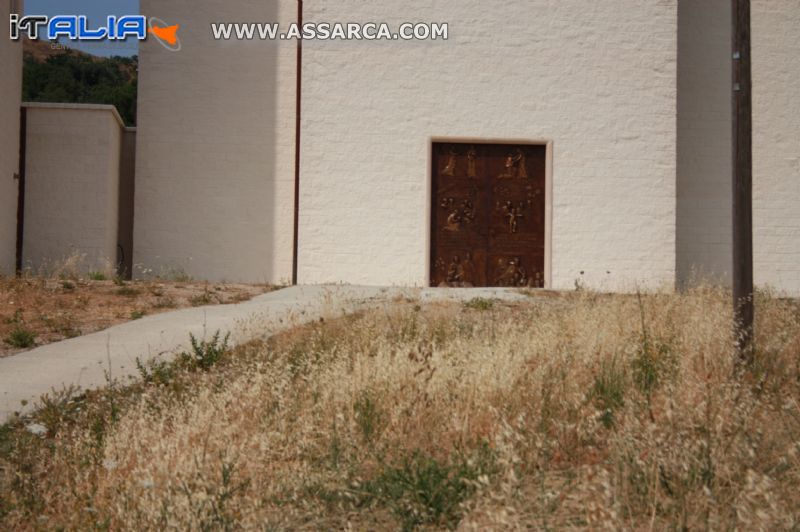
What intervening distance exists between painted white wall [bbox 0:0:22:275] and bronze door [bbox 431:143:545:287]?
25.6 feet

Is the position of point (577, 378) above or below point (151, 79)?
below

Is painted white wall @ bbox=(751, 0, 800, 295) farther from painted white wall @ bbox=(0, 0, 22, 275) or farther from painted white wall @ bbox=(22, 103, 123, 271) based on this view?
painted white wall @ bbox=(0, 0, 22, 275)

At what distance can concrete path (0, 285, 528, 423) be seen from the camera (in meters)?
7.09

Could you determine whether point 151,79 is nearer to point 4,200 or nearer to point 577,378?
point 4,200

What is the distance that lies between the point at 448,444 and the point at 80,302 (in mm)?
7752

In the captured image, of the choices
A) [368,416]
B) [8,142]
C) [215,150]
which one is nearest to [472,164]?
[215,150]

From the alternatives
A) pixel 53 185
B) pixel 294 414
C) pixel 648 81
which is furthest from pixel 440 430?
pixel 53 185

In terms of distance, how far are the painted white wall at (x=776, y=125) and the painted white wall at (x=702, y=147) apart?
0.65m

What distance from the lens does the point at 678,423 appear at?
462 cm

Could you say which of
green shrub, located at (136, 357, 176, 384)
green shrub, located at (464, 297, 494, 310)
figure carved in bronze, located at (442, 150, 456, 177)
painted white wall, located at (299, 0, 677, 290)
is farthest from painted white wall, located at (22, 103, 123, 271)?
green shrub, located at (136, 357, 176, 384)

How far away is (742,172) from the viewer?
21.9 feet

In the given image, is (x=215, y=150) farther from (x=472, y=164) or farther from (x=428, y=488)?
(x=428, y=488)

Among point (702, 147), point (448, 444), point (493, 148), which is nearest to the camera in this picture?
point (448, 444)

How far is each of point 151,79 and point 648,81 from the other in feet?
31.5
